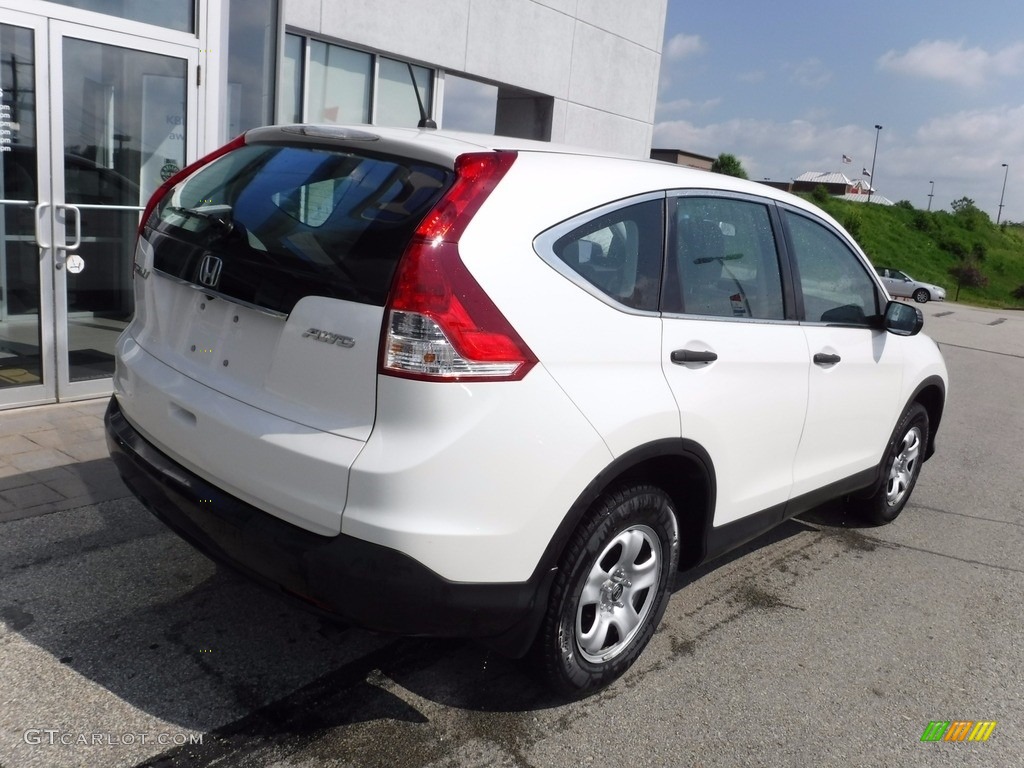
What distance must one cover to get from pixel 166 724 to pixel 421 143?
6.07ft

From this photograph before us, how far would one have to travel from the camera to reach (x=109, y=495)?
4457 mm

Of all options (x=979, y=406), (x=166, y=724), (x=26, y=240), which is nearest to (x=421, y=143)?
(x=166, y=724)

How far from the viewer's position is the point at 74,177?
611cm

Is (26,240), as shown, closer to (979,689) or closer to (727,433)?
(727,433)

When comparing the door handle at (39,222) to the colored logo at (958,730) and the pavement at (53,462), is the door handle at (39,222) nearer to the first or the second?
the pavement at (53,462)

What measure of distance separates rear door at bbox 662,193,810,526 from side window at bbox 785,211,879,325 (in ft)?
0.67

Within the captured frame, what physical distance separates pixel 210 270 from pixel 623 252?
4.18 ft

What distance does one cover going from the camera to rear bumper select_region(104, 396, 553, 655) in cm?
241

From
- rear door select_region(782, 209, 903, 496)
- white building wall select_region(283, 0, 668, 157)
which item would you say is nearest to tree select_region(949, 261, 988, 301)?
white building wall select_region(283, 0, 668, 157)

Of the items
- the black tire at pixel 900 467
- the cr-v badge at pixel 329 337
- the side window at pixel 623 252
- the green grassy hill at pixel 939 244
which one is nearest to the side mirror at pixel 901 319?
the black tire at pixel 900 467

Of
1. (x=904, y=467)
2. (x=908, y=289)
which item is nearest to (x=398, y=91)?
(x=904, y=467)

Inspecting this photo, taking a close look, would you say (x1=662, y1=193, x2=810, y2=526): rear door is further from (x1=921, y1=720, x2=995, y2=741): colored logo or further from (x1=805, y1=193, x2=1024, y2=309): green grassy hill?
(x1=805, y1=193, x2=1024, y2=309): green grassy hill

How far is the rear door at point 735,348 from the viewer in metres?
3.09

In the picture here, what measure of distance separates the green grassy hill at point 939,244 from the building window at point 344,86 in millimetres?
50025
